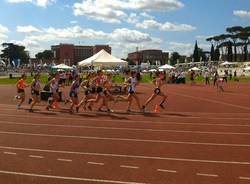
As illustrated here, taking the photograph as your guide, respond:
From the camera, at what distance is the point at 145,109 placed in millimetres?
19453

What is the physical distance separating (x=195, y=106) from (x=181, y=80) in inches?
1228

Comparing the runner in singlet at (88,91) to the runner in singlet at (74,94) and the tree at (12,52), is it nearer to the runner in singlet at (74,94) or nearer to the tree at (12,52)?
the runner in singlet at (74,94)

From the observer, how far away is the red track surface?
26.5 ft

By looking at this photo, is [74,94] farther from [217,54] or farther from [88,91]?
[217,54]

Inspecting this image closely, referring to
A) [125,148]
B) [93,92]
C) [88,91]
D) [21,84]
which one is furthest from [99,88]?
[125,148]

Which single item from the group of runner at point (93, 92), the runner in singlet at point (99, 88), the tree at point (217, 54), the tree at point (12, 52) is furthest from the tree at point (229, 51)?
the runner in singlet at point (99, 88)

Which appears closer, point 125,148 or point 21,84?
point 125,148

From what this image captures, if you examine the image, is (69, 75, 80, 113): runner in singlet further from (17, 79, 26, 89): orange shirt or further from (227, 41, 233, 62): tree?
(227, 41, 233, 62): tree

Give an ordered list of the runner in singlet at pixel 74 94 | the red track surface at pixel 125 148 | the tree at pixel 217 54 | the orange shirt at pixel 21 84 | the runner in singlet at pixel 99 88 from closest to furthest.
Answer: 1. the red track surface at pixel 125 148
2. the runner in singlet at pixel 74 94
3. the runner in singlet at pixel 99 88
4. the orange shirt at pixel 21 84
5. the tree at pixel 217 54

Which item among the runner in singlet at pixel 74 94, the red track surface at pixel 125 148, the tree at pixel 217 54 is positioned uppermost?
the tree at pixel 217 54

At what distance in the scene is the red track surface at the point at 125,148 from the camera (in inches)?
318

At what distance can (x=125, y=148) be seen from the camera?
10.7 meters

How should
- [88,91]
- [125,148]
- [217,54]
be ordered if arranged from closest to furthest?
[125,148] → [88,91] → [217,54]

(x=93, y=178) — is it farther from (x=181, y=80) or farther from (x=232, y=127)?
(x=181, y=80)
